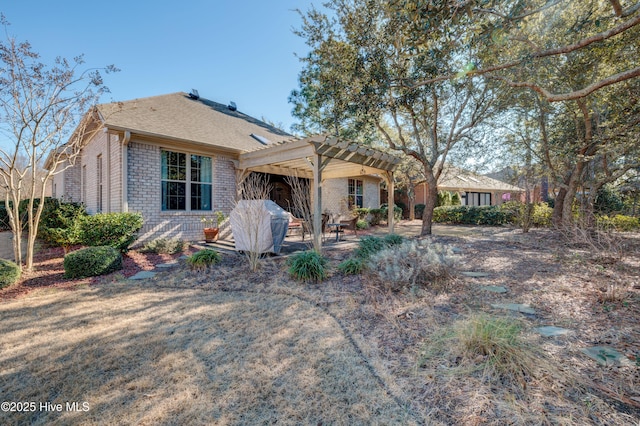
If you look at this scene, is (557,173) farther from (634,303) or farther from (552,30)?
(634,303)

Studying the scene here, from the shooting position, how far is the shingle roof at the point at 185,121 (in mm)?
7711

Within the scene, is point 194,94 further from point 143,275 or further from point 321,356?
point 321,356

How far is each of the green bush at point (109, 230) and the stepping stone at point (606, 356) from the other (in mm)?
8627

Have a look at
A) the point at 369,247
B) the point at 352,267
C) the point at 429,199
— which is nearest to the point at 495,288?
the point at 352,267

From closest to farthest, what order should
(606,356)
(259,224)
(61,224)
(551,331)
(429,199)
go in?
(606,356) < (551,331) < (259,224) < (61,224) < (429,199)

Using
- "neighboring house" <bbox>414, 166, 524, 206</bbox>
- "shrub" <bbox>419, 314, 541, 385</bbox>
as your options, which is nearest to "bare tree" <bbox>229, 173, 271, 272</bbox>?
"shrub" <bbox>419, 314, 541, 385</bbox>

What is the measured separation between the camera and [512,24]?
4172mm

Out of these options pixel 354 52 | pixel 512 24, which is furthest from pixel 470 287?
pixel 354 52

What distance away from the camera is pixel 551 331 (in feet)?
9.70

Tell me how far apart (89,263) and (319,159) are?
5.28m

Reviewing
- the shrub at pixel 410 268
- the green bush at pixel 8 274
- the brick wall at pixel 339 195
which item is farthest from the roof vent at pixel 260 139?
the shrub at pixel 410 268

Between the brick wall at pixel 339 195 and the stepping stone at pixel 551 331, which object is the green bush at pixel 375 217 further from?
the stepping stone at pixel 551 331

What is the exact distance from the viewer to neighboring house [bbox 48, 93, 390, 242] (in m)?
7.68

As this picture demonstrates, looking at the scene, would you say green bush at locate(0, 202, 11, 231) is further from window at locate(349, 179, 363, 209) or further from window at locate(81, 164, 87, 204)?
window at locate(349, 179, 363, 209)
